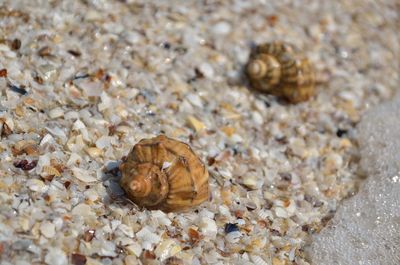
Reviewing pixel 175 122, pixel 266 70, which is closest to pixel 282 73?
pixel 266 70

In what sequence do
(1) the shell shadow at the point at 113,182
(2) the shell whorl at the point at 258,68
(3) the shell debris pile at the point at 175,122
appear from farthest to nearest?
(2) the shell whorl at the point at 258,68
(1) the shell shadow at the point at 113,182
(3) the shell debris pile at the point at 175,122

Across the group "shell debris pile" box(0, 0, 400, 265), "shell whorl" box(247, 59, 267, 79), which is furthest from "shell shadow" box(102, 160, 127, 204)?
"shell whorl" box(247, 59, 267, 79)

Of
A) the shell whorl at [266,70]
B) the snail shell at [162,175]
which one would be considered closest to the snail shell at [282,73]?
the shell whorl at [266,70]

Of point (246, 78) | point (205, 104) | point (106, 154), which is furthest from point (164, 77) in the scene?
point (106, 154)

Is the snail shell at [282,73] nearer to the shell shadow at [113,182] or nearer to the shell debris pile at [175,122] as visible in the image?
the shell debris pile at [175,122]

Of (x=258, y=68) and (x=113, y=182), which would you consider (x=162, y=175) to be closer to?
(x=113, y=182)
